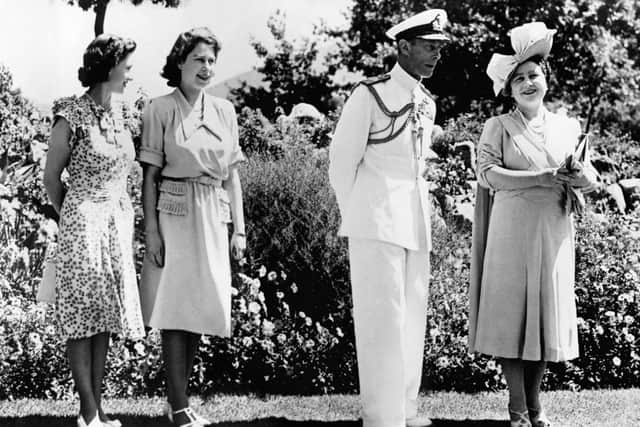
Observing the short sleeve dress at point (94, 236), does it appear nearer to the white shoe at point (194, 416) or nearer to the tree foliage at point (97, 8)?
the white shoe at point (194, 416)

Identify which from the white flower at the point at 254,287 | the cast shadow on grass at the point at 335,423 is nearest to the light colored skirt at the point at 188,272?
the cast shadow on grass at the point at 335,423

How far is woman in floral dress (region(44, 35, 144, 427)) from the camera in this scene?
156 inches

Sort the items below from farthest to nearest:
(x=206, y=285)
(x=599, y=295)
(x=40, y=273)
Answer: (x=599, y=295)
(x=40, y=273)
(x=206, y=285)

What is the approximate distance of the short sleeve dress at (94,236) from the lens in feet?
13.0

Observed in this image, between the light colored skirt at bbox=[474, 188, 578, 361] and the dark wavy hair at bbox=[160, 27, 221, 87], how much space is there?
1693mm

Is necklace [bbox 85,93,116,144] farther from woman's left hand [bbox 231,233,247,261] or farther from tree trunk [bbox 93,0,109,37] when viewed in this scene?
tree trunk [bbox 93,0,109,37]

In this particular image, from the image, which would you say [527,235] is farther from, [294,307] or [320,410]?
[294,307]

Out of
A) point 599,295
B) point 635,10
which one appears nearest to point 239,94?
point 599,295

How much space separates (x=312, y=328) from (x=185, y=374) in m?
1.61

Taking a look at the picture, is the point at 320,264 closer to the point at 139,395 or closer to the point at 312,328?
the point at 312,328

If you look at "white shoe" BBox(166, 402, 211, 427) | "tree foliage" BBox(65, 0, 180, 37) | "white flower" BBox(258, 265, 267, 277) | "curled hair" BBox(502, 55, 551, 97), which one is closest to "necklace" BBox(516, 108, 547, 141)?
"curled hair" BBox(502, 55, 551, 97)

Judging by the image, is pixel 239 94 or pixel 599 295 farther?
pixel 239 94

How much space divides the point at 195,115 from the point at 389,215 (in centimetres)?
107

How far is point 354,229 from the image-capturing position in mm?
4230
